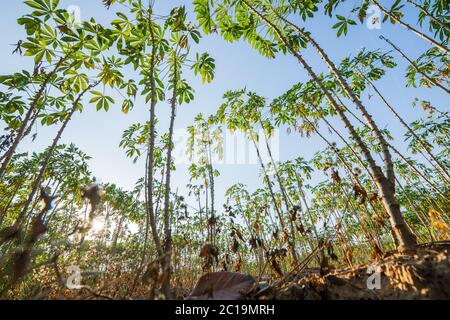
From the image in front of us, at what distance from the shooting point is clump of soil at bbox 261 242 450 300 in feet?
4.05

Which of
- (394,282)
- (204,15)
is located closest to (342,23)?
(204,15)

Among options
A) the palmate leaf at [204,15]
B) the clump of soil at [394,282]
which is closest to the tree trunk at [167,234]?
the clump of soil at [394,282]

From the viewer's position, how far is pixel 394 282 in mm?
1355

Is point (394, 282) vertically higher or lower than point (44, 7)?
lower

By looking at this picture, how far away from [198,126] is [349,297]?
6257 millimetres

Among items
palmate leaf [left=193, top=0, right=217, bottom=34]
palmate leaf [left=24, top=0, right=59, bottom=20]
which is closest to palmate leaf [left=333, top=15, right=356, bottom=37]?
palmate leaf [left=193, top=0, right=217, bottom=34]

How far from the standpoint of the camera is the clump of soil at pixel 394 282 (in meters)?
1.24

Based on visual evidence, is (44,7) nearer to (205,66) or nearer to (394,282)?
(205,66)

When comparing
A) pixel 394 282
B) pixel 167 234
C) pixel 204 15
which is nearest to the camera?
pixel 394 282

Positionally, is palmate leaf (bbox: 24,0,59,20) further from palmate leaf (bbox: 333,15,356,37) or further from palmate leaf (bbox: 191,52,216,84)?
palmate leaf (bbox: 333,15,356,37)

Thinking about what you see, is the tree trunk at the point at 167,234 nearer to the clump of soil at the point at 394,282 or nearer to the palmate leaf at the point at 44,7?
the clump of soil at the point at 394,282

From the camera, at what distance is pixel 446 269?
1.27 meters
